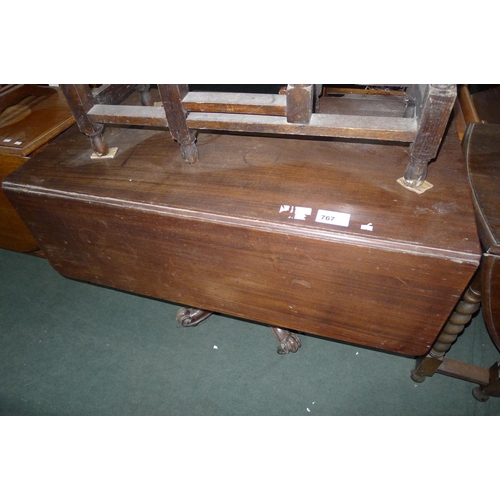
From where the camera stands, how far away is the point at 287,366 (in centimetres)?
156

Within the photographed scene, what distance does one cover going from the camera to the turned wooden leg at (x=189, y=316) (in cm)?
167

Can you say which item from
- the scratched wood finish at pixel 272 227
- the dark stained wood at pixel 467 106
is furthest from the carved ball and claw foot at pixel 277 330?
the dark stained wood at pixel 467 106

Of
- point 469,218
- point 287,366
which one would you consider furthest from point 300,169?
point 287,366

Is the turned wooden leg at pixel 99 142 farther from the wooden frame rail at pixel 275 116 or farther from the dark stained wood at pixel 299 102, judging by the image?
the dark stained wood at pixel 299 102

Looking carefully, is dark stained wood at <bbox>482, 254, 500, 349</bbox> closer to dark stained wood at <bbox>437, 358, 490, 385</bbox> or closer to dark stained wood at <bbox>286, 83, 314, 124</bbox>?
dark stained wood at <bbox>437, 358, 490, 385</bbox>

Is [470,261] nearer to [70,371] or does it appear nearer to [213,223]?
[213,223]

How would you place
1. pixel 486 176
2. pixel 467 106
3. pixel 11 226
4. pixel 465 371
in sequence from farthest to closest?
pixel 467 106 < pixel 11 226 < pixel 465 371 < pixel 486 176

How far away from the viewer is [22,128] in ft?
4.84

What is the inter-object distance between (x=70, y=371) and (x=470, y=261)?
63.1 inches

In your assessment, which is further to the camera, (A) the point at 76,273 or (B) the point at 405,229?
(A) the point at 76,273

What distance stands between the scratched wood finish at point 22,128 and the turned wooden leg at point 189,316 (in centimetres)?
72

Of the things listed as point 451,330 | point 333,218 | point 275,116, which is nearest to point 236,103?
point 275,116

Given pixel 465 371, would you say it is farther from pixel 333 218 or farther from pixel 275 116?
pixel 275 116

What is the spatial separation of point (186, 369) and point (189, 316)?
23cm
